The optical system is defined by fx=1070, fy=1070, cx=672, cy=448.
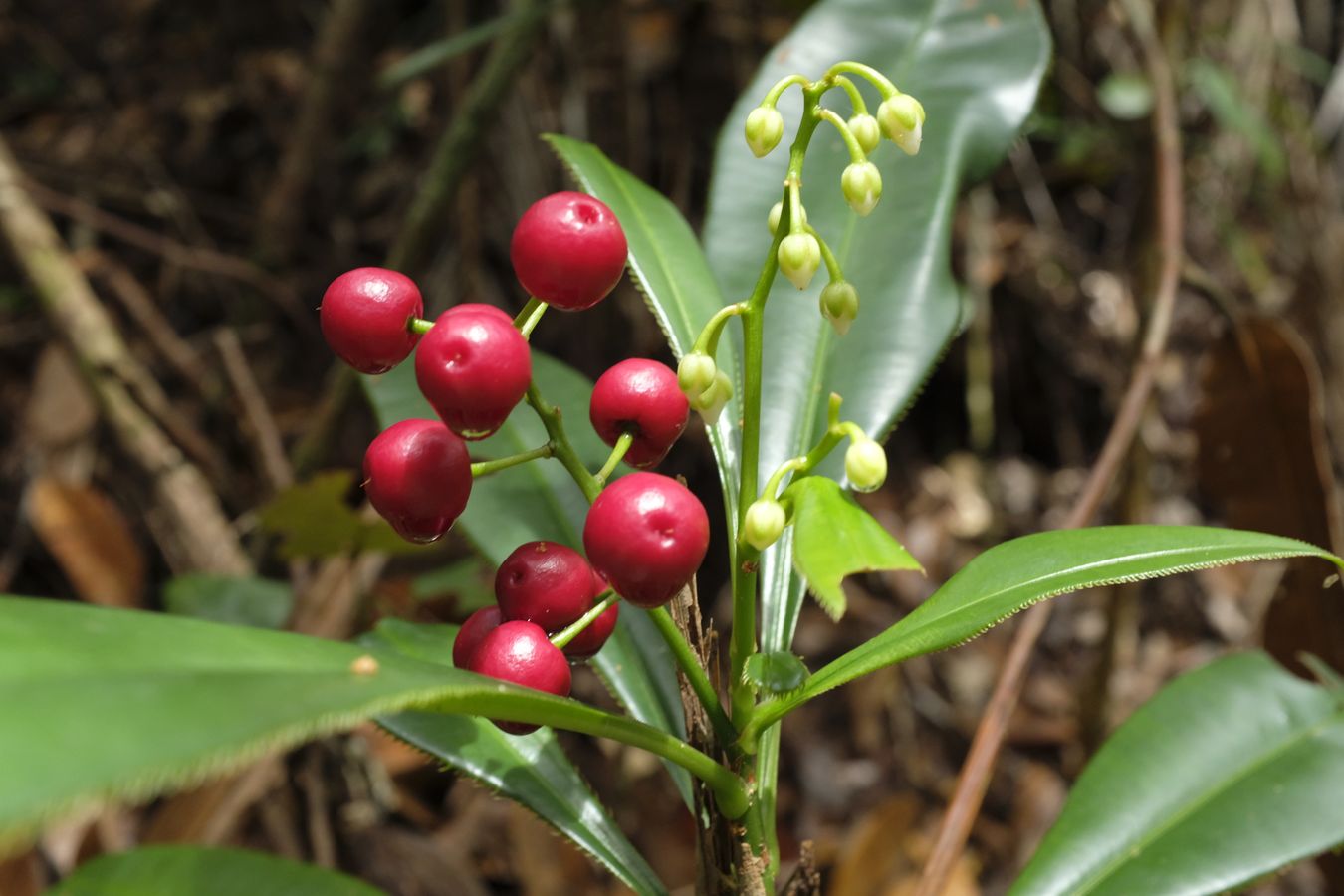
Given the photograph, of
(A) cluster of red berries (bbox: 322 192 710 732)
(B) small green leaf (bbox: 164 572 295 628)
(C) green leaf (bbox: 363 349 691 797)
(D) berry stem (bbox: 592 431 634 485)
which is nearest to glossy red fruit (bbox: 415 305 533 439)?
(A) cluster of red berries (bbox: 322 192 710 732)

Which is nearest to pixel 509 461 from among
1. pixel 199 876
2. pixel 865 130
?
pixel 865 130

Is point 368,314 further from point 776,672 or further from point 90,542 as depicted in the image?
point 90,542

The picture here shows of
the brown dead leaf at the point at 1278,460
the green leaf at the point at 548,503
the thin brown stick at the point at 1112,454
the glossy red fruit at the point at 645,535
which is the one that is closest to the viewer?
the glossy red fruit at the point at 645,535

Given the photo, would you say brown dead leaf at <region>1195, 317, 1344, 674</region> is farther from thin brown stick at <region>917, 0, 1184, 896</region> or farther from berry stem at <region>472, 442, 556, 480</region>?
berry stem at <region>472, 442, 556, 480</region>

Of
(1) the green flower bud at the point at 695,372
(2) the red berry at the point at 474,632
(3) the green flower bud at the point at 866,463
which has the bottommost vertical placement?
(2) the red berry at the point at 474,632

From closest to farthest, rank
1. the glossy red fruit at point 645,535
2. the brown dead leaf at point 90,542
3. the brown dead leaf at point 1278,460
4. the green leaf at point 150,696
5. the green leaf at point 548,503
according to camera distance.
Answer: the green leaf at point 150,696 → the glossy red fruit at point 645,535 → the green leaf at point 548,503 → the brown dead leaf at point 1278,460 → the brown dead leaf at point 90,542

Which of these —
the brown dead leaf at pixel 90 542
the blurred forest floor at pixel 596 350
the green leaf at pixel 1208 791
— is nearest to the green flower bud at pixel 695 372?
the green leaf at pixel 1208 791

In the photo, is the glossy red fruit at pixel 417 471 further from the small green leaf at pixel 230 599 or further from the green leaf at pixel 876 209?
the small green leaf at pixel 230 599
